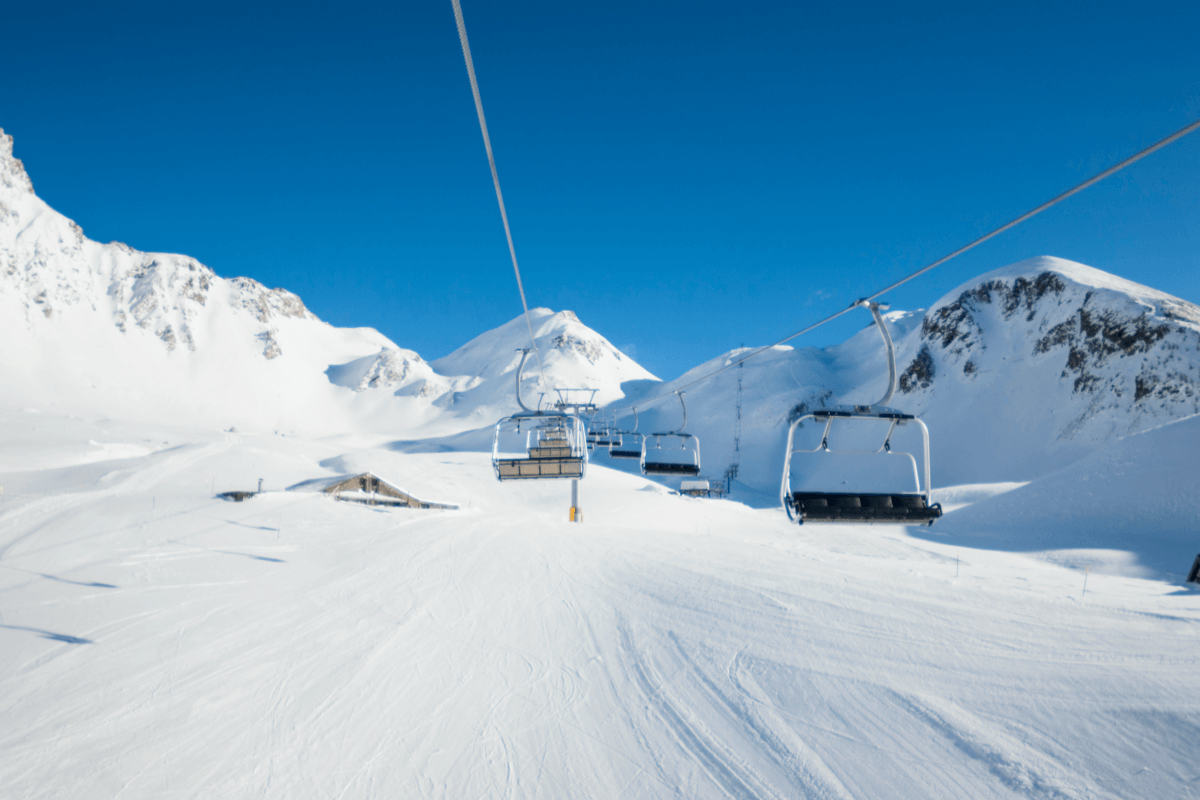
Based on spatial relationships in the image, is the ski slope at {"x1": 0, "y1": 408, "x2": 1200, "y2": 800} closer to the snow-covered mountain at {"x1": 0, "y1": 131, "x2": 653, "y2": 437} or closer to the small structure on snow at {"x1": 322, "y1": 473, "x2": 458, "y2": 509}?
the small structure on snow at {"x1": 322, "y1": 473, "x2": 458, "y2": 509}

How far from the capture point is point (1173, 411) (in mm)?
39469

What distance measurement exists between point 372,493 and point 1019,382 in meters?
53.9

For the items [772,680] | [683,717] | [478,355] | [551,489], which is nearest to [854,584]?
[772,680]

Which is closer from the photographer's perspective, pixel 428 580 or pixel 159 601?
pixel 159 601

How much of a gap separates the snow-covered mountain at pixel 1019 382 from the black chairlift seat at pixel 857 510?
4439 centimetres

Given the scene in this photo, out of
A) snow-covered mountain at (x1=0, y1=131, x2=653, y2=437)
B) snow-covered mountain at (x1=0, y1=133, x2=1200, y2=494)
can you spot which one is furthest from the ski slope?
snow-covered mountain at (x1=0, y1=131, x2=653, y2=437)

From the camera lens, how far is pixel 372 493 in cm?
2709

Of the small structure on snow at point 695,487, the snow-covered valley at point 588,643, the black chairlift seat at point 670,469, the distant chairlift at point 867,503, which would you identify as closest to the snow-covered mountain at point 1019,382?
the snow-covered valley at point 588,643

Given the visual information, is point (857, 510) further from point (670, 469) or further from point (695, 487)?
point (695, 487)

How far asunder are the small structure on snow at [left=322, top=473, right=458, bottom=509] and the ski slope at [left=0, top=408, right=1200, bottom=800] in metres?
9.94

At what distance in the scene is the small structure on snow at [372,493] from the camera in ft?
86.3

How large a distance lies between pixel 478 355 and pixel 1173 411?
135 meters

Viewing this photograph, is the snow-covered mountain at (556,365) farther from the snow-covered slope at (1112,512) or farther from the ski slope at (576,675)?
the snow-covered slope at (1112,512)

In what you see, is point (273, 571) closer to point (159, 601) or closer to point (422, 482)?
point (159, 601)
